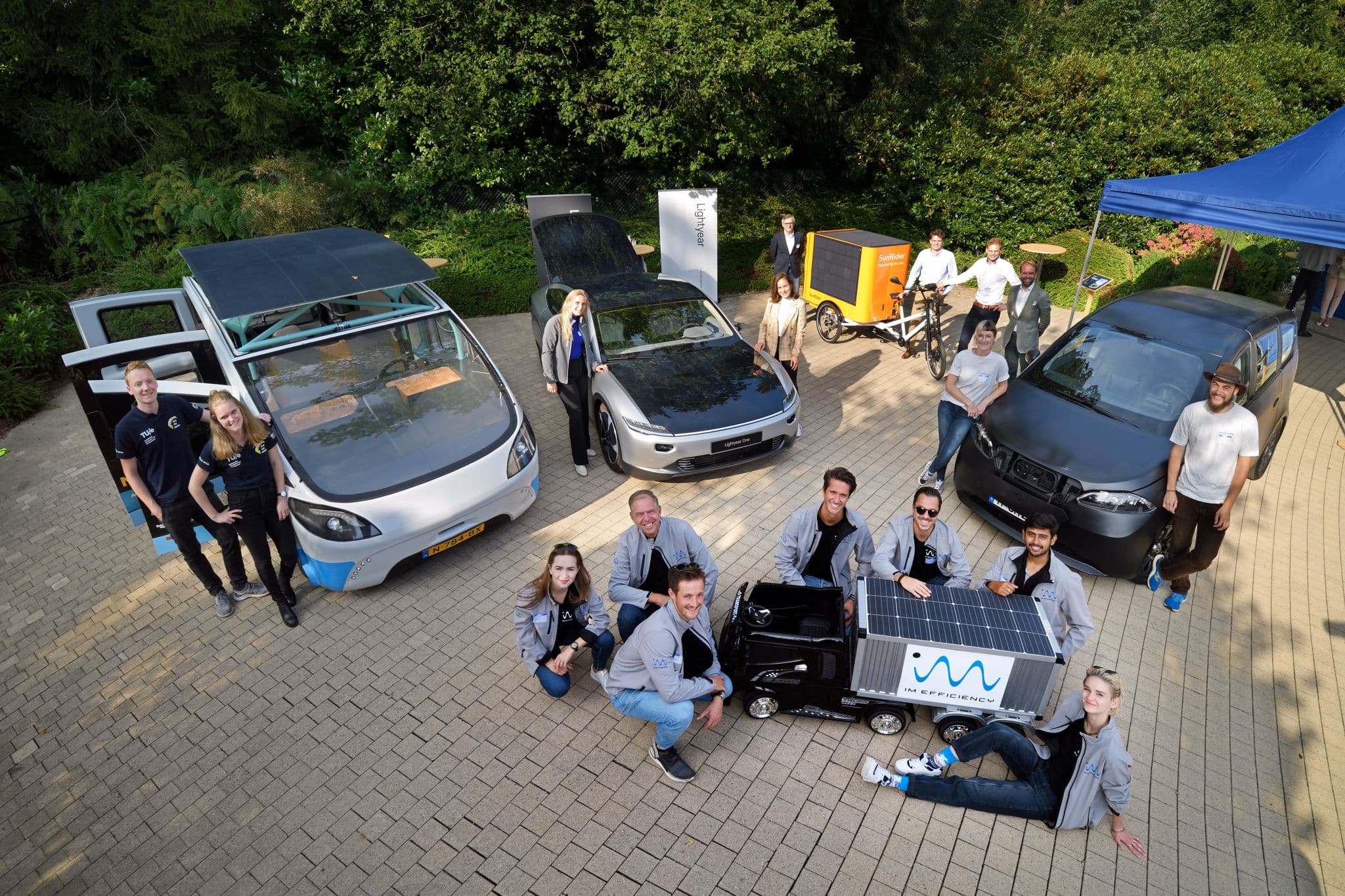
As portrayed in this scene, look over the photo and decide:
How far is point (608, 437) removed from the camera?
7250mm

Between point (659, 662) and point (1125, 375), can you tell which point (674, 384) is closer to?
point (659, 662)

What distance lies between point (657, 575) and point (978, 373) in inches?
141

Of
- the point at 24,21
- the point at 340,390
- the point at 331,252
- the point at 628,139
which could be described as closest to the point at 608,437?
the point at 340,390

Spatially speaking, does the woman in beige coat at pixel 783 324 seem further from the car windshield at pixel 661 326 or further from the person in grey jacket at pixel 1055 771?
the person in grey jacket at pixel 1055 771

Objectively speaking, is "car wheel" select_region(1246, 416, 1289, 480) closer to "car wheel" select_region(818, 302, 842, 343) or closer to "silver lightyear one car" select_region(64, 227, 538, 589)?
"car wheel" select_region(818, 302, 842, 343)

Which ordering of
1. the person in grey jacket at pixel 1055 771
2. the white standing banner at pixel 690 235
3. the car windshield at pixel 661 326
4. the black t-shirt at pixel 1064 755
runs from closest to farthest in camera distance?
the person in grey jacket at pixel 1055 771
the black t-shirt at pixel 1064 755
the car windshield at pixel 661 326
the white standing banner at pixel 690 235

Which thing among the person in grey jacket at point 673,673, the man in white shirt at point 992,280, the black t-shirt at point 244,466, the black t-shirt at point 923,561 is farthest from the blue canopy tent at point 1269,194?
the black t-shirt at point 244,466

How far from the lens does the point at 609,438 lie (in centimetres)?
725

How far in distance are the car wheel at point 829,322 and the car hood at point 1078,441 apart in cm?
452

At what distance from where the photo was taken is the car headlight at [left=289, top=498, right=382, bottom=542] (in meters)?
5.24

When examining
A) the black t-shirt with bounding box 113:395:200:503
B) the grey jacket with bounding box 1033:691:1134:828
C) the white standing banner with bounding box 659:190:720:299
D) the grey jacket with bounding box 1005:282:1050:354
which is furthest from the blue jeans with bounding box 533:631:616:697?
the white standing banner with bounding box 659:190:720:299

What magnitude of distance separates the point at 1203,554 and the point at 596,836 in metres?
4.81

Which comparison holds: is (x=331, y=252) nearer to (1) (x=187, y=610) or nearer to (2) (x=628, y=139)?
(1) (x=187, y=610)

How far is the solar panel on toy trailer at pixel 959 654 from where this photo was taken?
12.9 ft
